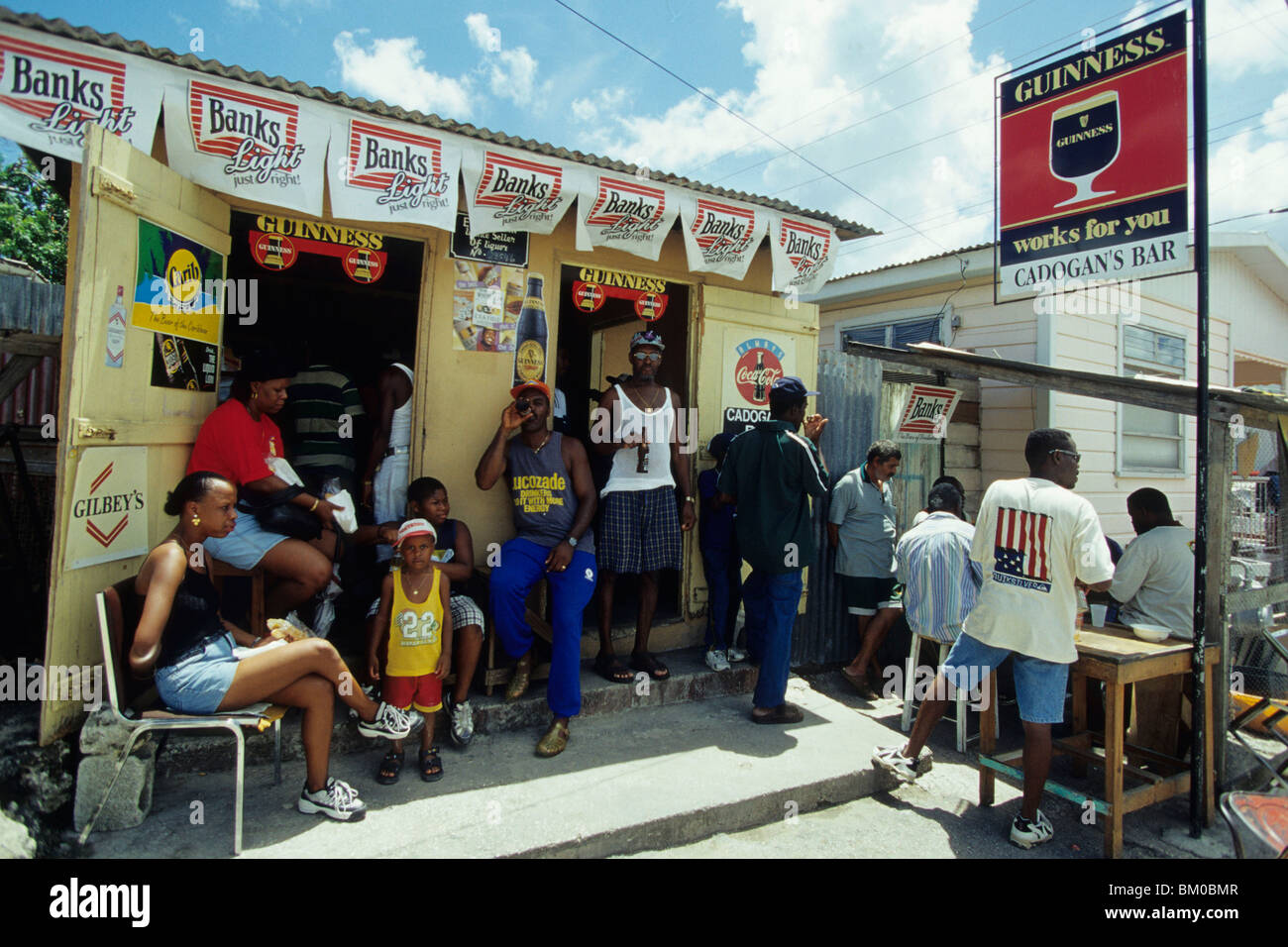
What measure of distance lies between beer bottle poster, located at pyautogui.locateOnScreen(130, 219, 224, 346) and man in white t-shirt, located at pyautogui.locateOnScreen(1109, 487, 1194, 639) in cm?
567

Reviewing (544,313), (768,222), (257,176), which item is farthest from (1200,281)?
(257,176)

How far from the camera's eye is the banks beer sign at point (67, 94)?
3068 mm

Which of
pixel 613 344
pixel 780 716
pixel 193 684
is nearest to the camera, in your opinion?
pixel 193 684

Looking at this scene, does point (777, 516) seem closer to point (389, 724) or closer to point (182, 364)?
point (389, 724)

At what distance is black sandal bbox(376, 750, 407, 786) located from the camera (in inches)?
138

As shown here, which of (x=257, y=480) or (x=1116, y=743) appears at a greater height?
(x=257, y=480)

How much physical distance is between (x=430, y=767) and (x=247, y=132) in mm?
3347

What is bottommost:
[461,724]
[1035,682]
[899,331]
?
[461,724]

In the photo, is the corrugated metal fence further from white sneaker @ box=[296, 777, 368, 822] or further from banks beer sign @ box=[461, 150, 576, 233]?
white sneaker @ box=[296, 777, 368, 822]

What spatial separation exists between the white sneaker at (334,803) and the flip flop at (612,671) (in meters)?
1.81

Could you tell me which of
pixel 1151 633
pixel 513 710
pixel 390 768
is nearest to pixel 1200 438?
pixel 1151 633

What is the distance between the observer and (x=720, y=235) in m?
5.14

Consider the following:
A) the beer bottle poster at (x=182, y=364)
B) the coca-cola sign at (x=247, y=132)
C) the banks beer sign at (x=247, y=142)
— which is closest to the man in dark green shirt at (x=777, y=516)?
the banks beer sign at (x=247, y=142)
